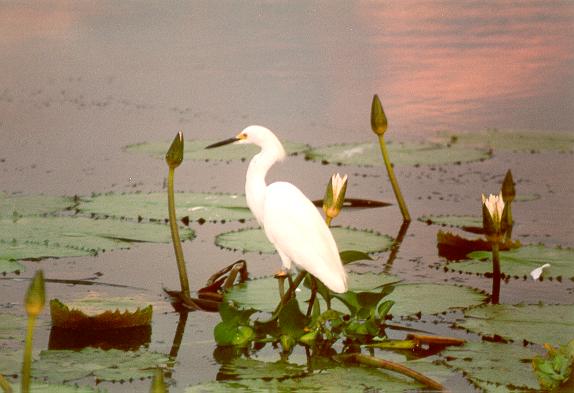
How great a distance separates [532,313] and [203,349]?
1170 mm

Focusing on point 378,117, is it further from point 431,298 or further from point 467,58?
point 467,58

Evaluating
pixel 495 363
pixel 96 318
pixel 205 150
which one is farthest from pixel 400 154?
pixel 495 363

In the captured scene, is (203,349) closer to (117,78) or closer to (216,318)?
(216,318)

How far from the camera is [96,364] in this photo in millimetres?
3979

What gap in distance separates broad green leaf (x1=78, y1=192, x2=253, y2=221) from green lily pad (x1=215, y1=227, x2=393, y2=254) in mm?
318

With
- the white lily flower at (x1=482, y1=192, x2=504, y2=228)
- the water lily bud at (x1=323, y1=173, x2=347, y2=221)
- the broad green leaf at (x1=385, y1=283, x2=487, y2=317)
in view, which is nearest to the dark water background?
the broad green leaf at (x1=385, y1=283, x2=487, y2=317)

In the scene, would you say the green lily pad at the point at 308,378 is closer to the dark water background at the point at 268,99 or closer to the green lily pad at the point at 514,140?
the dark water background at the point at 268,99

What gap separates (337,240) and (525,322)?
138 cm

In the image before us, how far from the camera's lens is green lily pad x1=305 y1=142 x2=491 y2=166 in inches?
285

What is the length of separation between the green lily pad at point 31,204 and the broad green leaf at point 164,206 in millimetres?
94

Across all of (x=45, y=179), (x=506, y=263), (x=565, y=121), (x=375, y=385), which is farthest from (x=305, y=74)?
(x=375, y=385)

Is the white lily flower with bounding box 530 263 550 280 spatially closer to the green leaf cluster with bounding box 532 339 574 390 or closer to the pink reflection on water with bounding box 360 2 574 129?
the green leaf cluster with bounding box 532 339 574 390

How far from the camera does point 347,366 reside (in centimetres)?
410

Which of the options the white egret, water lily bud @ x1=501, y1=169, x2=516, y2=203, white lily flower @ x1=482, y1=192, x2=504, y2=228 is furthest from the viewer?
water lily bud @ x1=501, y1=169, x2=516, y2=203
